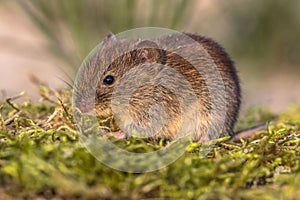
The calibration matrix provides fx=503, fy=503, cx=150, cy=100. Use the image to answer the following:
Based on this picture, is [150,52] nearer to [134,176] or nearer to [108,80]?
[108,80]

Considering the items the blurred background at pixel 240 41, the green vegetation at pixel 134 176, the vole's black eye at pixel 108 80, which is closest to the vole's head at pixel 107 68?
the vole's black eye at pixel 108 80

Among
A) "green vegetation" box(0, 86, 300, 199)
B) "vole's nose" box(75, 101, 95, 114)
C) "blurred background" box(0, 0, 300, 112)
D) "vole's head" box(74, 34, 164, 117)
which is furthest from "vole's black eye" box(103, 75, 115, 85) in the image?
"blurred background" box(0, 0, 300, 112)

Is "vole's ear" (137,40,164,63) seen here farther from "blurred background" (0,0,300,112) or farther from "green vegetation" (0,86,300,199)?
"blurred background" (0,0,300,112)

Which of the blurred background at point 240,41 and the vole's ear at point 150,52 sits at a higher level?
the blurred background at point 240,41

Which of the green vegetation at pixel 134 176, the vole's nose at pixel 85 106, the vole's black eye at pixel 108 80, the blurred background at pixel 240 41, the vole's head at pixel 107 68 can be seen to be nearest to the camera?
the green vegetation at pixel 134 176

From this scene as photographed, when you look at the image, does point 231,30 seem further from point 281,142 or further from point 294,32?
point 281,142

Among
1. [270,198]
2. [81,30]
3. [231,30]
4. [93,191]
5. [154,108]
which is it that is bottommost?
[270,198]

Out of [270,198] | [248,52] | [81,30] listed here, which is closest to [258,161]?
[270,198]

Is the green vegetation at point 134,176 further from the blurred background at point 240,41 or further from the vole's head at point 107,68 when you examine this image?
the blurred background at point 240,41
